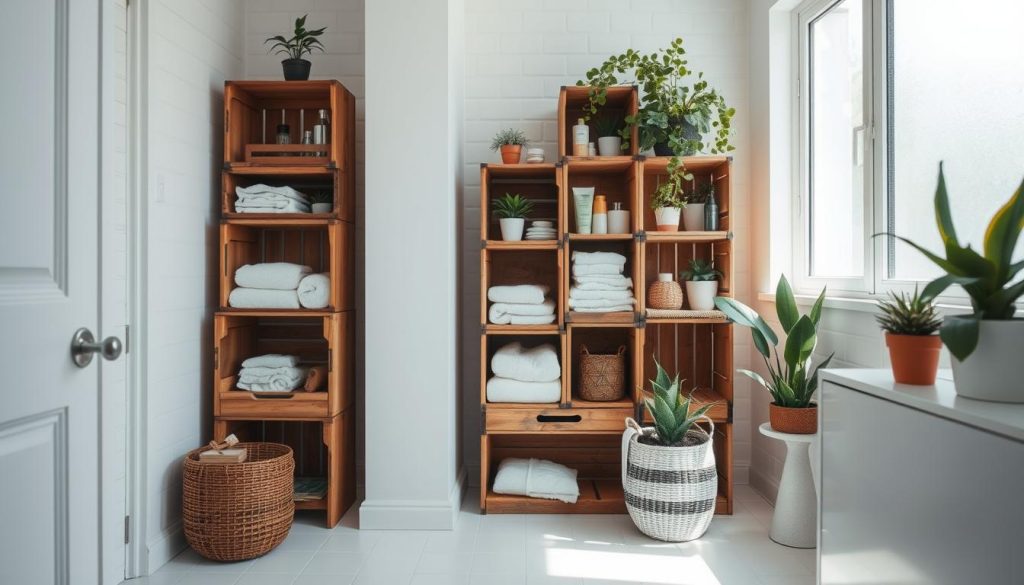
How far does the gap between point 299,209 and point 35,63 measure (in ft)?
6.06

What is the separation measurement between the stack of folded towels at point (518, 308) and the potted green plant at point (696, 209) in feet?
2.59

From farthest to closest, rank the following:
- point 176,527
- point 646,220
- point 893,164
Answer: point 646,220
point 176,527
point 893,164

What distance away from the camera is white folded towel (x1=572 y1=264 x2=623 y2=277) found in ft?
9.97

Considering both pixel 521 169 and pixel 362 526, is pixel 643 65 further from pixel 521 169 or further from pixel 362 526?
pixel 362 526

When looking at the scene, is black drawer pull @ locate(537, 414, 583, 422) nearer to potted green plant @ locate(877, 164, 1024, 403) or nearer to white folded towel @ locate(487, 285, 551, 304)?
white folded towel @ locate(487, 285, 551, 304)

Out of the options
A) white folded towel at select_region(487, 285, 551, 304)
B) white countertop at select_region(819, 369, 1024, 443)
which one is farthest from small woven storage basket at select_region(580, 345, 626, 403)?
white countertop at select_region(819, 369, 1024, 443)

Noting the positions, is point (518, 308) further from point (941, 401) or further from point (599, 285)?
point (941, 401)

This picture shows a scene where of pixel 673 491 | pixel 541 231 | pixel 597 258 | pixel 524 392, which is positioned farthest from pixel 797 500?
pixel 541 231

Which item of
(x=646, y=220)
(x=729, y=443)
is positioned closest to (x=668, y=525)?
(x=729, y=443)

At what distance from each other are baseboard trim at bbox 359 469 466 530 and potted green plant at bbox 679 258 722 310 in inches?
54.9

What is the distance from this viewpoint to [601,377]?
3.04m

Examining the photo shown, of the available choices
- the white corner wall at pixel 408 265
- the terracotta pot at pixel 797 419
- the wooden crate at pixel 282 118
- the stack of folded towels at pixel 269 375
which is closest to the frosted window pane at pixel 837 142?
the terracotta pot at pixel 797 419

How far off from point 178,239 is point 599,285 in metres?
1.75

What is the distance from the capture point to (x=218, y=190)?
300 centimetres
